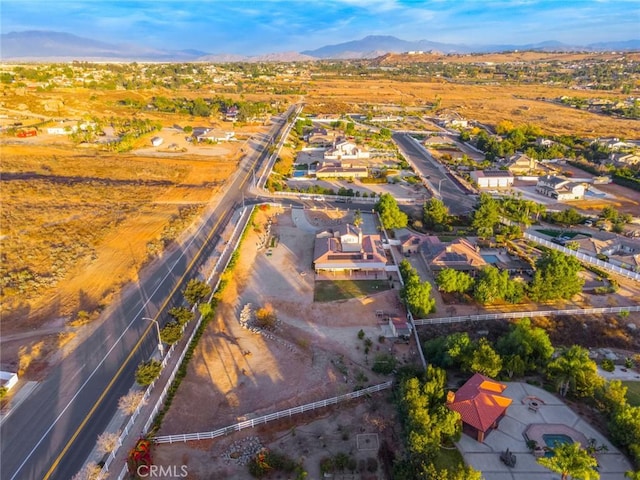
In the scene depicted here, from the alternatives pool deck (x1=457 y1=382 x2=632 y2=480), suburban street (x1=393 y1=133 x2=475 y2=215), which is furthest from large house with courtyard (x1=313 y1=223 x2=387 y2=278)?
suburban street (x1=393 y1=133 x2=475 y2=215)

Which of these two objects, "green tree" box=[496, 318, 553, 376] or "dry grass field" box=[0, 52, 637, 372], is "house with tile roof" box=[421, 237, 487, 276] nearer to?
"green tree" box=[496, 318, 553, 376]

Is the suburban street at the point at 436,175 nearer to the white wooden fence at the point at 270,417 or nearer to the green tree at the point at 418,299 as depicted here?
the green tree at the point at 418,299

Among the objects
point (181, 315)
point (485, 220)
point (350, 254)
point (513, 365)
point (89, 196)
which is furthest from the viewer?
point (89, 196)

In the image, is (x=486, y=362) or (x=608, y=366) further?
(x=608, y=366)

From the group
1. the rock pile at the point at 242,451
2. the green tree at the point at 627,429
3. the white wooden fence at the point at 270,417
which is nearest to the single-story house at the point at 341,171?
the white wooden fence at the point at 270,417

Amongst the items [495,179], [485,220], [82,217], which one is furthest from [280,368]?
[495,179]

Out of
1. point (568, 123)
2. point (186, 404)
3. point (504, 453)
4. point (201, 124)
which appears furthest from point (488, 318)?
point (568, 123)

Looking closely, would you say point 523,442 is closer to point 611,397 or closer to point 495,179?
point 611,397
